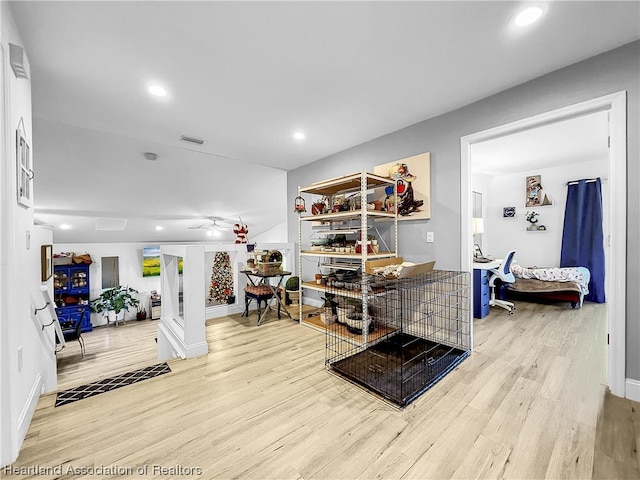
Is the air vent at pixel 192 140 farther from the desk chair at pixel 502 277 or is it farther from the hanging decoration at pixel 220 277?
the desk chair at pixel 502 277

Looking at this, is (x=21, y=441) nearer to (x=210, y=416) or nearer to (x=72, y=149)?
(x=210, y=416)

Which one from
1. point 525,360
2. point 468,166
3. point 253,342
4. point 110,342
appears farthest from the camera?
point 110,342

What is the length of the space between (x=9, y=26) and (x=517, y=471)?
335cm

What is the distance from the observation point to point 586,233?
15.4ft

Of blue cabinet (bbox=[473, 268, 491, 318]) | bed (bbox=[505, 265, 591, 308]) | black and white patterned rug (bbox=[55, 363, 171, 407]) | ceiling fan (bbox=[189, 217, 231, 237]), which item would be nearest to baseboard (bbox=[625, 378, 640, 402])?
blue cabinet (bbox=[473, 268, 491, 318])

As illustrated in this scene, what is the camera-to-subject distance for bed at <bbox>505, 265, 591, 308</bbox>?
13.6 ft

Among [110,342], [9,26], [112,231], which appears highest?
[9,26]

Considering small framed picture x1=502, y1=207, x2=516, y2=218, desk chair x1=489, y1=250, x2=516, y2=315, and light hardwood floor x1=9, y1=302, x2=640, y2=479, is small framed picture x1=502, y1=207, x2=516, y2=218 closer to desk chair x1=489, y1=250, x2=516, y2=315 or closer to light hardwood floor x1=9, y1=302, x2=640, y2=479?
desk chair x1=489, y1=250, x2=516, y2=315

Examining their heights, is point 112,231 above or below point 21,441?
above

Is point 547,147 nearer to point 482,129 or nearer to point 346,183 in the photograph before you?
point 482,129

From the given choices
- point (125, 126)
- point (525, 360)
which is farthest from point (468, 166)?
point (125, 126)

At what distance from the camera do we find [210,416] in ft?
5.43

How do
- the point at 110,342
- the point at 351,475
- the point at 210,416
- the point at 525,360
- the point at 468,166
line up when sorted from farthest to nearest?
the point at 110,342, the point at 468,166, the point at 525,360, the point at 210,416, the point at 351,475

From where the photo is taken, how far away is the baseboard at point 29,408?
1.41 meters
